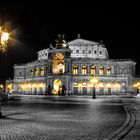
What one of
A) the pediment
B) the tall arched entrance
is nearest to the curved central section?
the tall arched entrance

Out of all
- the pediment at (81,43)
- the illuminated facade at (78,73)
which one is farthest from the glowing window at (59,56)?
the pediment at (81,43)

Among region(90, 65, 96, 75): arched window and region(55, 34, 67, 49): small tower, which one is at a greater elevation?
region(55, 34, 67, 49): small tower

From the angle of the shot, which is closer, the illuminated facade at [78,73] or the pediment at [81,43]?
the illuminated facade at [78,73]

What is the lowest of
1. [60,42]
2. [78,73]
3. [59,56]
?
[78,73]

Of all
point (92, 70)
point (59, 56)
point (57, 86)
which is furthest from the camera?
point (92, 70)

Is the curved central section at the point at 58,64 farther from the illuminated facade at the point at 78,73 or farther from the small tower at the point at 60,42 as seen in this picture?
the small tower at the point at 60,42

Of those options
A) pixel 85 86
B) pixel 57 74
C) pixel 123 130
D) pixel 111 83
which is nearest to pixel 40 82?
pixel 57 74

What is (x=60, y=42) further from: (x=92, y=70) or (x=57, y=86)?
(x=57, y=86)

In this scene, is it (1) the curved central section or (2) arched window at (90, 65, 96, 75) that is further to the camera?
(2) arched window at (90, 65, 96, 75)

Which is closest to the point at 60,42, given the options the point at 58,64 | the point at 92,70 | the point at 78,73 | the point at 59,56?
the point at 59,56

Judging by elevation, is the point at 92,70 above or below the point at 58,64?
below

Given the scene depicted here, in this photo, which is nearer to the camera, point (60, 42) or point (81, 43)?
point (60, 42)

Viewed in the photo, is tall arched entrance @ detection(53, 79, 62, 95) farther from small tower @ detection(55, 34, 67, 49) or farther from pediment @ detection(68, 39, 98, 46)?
pediment @ detection(68, 39, 98, 46)

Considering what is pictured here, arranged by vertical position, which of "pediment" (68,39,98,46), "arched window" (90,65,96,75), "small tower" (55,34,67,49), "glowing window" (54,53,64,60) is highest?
"pediment" (68,39,98,46)
